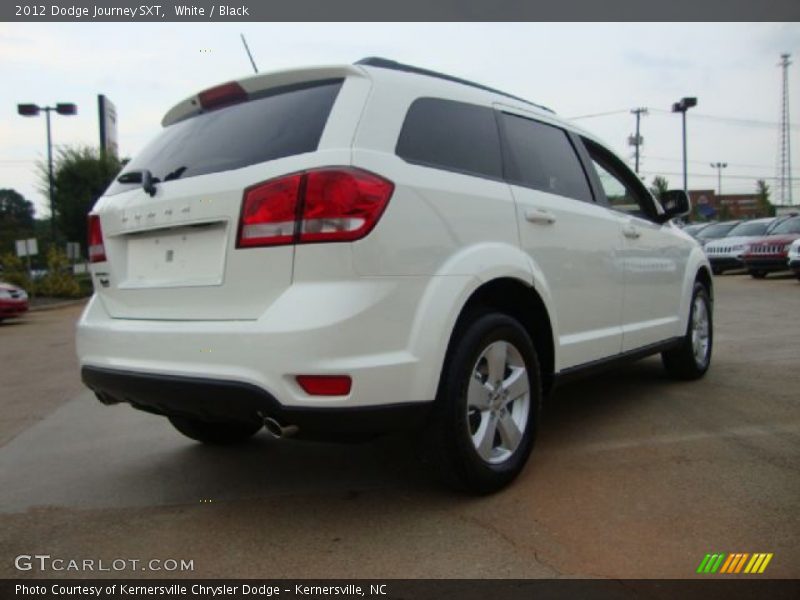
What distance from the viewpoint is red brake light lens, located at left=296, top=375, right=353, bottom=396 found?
8.02 feet

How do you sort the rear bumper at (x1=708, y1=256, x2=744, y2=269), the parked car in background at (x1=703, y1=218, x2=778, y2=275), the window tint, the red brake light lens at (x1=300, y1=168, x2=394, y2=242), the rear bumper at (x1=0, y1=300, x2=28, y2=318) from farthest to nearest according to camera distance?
1. the rear bumper at (x1=708, y1=256, x2=744, y2=269)
2. the parked car in background at (x1=703, y1=218, x2=778, y2=275)
3. the rear bumper at (x1=0, y1=300, x2=28, y2=318)
4. the window tint
5. the red brake light lens at (x1=300, y1=168, x2=394, y2=242)

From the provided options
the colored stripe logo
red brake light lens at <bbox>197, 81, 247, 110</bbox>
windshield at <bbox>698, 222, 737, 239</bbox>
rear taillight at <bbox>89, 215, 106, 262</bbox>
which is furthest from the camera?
windshield at <bbox>698, 222, 737, 239</bbox>

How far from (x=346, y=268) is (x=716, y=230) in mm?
22231

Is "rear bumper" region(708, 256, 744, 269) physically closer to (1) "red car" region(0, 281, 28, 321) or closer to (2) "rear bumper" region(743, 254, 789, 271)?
(2) "rear bumper" region(743, 254, 789, 271)

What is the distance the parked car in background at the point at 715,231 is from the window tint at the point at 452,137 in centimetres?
2002

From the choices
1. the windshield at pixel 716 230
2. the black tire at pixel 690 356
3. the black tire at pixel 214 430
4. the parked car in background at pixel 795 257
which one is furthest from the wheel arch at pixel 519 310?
the windshield at pixel 716 230

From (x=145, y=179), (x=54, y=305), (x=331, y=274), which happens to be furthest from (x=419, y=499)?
(x=54, y=305)

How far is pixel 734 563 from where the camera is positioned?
7.92 feet

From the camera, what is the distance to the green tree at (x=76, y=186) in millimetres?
33812

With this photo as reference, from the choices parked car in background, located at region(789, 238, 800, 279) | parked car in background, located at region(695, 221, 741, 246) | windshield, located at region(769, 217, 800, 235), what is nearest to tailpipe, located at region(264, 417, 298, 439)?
parked car in background, located at region(789, 238, 800, 279)

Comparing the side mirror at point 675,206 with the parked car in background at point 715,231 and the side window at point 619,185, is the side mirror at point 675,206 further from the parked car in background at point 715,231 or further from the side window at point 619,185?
the parked car in background at point 715,231

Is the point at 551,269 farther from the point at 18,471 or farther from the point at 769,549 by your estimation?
the point at 18,471

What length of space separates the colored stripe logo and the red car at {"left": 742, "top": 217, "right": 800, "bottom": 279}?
16093 millimetres
